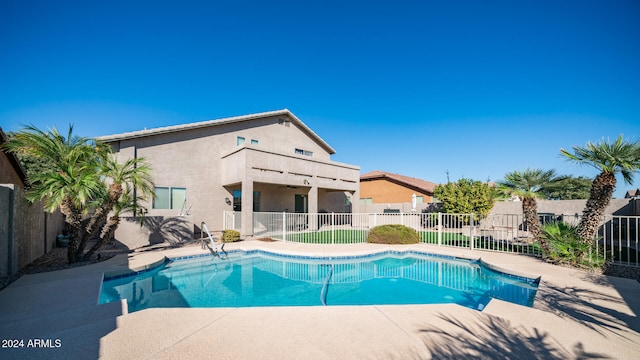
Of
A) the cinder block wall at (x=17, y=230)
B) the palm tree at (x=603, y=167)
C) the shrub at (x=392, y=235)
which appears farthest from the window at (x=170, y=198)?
the palm tree at (x=603, y=167)

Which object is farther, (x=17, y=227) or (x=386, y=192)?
(x=386, y=192)

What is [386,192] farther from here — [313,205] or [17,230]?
[17,230]

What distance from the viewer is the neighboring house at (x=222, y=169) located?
15320 millimetres

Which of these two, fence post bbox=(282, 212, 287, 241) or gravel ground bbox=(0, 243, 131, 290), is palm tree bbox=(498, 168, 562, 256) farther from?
gravel ground bbox=(0, 243, 131, 290)

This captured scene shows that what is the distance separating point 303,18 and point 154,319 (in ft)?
55.9

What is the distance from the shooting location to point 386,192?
101ft

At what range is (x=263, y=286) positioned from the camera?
8.22m

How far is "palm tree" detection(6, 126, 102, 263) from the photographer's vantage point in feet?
26.7

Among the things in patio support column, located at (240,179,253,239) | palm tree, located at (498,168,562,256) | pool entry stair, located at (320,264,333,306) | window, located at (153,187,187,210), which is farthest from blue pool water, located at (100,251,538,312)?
window, located at (153,187,187,210)

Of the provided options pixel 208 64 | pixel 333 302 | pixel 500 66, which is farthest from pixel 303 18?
pixel 333 302

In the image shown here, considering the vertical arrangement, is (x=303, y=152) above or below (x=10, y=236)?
above

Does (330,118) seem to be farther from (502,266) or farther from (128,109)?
(502,266)

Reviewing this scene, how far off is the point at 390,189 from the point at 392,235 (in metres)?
17.3

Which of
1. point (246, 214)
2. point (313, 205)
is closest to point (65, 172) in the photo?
point (246, 214)
